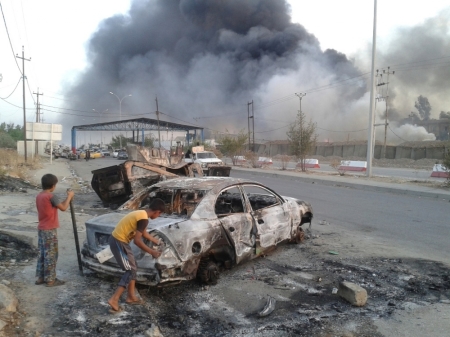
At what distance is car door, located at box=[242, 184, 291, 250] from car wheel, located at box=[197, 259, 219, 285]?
96 centimetres

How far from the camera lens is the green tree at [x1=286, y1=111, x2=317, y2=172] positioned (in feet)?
89.4

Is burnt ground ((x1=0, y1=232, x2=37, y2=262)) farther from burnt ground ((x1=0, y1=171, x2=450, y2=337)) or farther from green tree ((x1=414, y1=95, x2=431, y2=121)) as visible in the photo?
green tree ((x1=414, y1=95, x2=431, y2=121))

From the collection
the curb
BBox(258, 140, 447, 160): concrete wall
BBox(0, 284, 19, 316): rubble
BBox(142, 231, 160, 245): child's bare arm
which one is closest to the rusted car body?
BBox(0, 284, 19, 316): rubble

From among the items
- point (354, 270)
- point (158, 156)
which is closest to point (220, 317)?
point (354, 270)

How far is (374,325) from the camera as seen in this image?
3.83 meters

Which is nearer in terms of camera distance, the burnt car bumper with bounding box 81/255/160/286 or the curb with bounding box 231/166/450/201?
the burnt car bumper with bounding box 81/255/160/286

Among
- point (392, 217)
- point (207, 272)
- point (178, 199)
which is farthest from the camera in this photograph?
point (392, 217)

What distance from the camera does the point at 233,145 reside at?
3666 cm

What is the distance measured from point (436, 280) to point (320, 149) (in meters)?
56.4

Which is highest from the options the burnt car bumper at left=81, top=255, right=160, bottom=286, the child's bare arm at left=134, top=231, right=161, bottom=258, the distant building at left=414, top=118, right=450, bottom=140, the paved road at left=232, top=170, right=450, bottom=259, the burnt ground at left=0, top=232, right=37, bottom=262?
the distant building at left=414, top=118, right=450, bottom=140

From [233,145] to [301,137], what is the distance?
10426mm

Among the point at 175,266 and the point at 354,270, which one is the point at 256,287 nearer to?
the point at 175,266

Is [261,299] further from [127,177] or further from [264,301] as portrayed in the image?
[127,177]


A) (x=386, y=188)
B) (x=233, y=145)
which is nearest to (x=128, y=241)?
(x=386, y=188)
